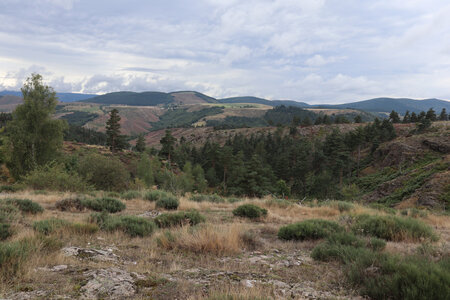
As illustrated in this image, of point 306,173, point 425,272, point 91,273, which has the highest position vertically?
point 425,272

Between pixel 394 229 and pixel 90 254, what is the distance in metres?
7.24

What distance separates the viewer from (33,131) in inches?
1046

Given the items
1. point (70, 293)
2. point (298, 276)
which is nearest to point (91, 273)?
point (70, 293)

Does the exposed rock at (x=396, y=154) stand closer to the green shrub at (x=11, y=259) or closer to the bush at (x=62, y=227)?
the bush at (x=62, y=227)

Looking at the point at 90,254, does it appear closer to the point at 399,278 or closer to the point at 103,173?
the point at 399,278

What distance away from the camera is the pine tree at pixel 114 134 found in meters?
57.2

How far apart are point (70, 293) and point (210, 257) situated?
2554mm

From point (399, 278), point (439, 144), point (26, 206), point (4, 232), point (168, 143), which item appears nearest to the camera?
point (399, 278)

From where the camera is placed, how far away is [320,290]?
3594 mm

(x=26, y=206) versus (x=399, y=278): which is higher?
(x=399, y=278)

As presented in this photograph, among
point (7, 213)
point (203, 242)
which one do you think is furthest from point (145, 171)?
point (203, 242)

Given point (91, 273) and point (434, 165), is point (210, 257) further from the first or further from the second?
point (434, 165)

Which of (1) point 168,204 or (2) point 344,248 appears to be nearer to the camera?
(2) point 344,248

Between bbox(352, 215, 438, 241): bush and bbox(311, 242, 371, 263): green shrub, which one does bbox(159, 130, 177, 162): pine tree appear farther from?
bbox(311, 242, 371, 263): green shrub
